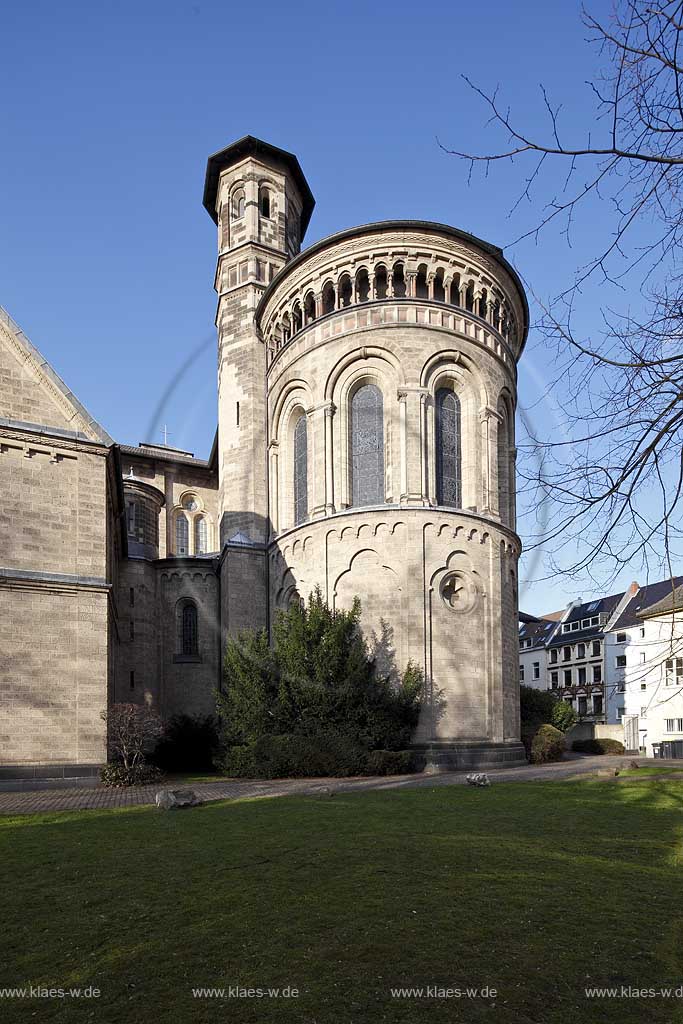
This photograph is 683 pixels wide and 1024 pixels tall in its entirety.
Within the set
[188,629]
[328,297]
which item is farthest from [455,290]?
[188,629]

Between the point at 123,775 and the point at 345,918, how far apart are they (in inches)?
601

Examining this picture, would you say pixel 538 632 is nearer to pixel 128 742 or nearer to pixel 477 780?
pixel 477 780

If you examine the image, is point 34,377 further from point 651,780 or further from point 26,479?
point 651,780

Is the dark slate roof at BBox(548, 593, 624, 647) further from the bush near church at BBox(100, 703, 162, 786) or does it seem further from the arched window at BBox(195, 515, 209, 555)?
the bush near church at BBox(100, 703, 162, 786)

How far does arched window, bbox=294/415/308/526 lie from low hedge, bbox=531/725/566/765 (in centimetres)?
1254

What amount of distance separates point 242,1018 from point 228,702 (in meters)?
21.4

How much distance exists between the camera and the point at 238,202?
125 feet

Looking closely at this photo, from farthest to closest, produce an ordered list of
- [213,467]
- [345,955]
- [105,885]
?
[213,467] < [105,885] < [345,955]

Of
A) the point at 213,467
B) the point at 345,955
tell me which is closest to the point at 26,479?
the point at 345,955

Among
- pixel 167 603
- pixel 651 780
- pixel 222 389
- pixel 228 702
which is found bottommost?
pixel 651 780

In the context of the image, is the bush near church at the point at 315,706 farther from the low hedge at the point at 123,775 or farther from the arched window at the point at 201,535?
the arched window at the point at 201,535

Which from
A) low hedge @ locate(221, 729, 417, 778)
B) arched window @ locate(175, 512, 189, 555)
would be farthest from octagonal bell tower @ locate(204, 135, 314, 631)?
arched window @ locate(175, 512, 189, 555)

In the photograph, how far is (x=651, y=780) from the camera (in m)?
20.4

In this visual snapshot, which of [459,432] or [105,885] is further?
[459,432]
